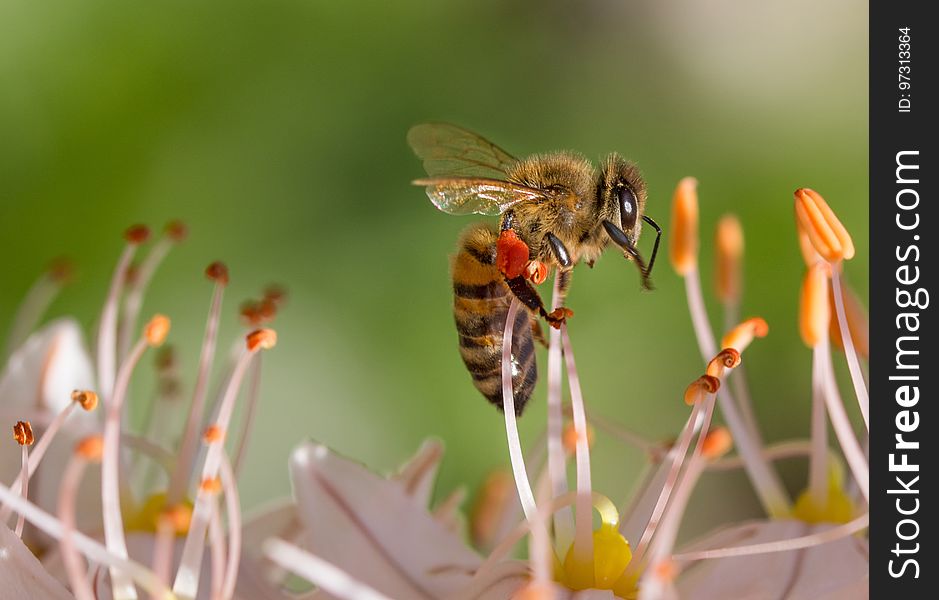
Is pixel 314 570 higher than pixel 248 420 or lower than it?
lower

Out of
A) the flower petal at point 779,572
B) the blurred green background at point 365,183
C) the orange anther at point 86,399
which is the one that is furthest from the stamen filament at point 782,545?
the blurred green background at point 365,183

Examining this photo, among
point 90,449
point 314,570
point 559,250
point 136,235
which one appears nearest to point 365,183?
Result: point 136,235

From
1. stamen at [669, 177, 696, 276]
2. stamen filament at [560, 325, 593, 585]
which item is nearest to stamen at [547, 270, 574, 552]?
stamen filament at [560, 325, 593, 585]

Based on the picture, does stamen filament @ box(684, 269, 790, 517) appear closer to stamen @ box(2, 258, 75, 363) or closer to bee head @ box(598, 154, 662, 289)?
bee head @ box(598, 154, 662, 289)

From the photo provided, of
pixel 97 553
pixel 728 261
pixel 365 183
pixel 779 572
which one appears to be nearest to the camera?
pixel 97 553

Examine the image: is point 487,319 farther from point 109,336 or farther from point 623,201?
point 109,336

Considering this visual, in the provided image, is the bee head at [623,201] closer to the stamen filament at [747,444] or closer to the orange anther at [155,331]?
the stamen filament at [747,444]

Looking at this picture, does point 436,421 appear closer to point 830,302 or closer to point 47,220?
point 47,220
